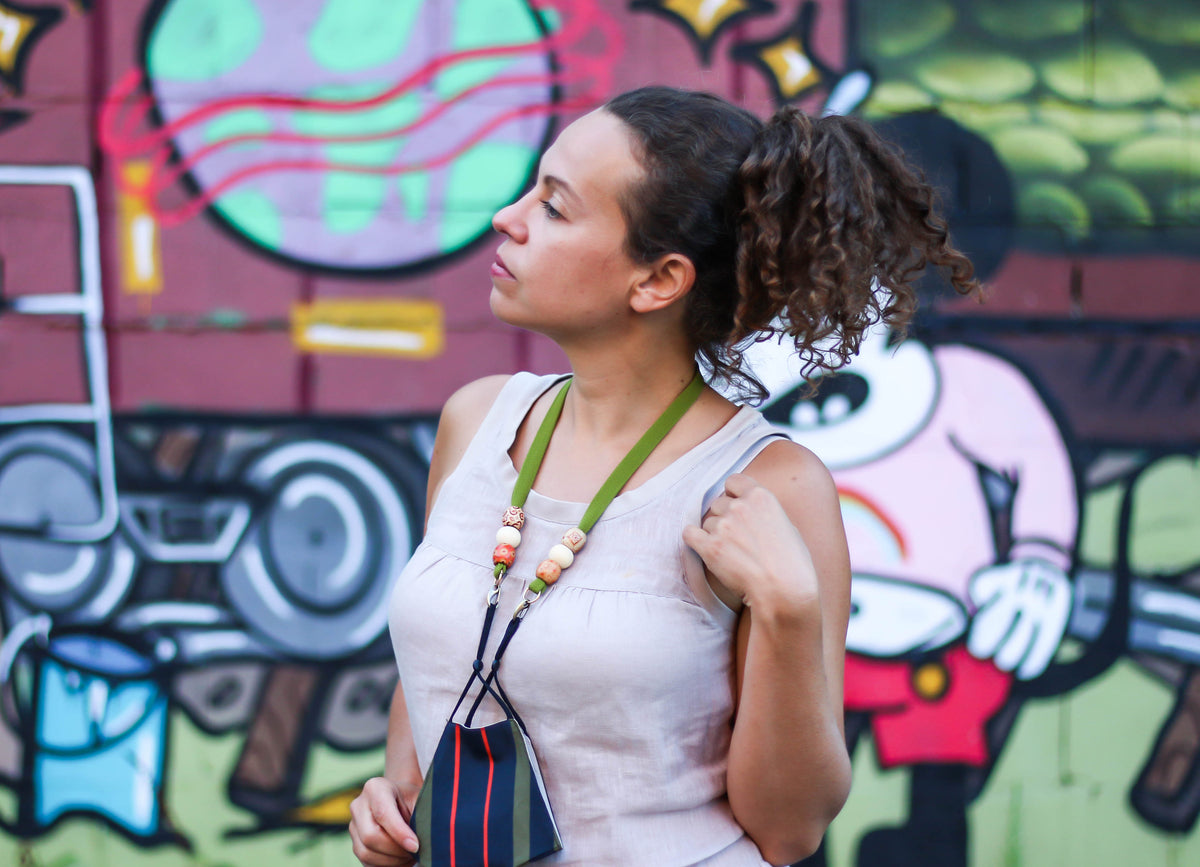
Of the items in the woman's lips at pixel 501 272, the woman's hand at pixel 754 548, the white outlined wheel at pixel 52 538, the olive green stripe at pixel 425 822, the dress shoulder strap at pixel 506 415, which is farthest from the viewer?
the white outlined wheel at pixel 52 538

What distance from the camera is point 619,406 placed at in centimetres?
146

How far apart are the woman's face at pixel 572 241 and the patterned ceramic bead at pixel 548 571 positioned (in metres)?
0.32

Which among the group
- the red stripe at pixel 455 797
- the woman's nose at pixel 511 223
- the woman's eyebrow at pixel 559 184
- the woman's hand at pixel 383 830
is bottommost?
the woman's hand at pixel 383 830

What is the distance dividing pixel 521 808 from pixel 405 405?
1863 millimetres

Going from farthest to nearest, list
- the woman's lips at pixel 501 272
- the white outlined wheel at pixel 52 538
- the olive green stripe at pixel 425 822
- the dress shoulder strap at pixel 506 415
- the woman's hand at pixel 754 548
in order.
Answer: the white outlined wheel at pixel 52 538 → the dress shoulder strap at pixel 506 415 → the woman's lips at pixel 501 272 → the olive green stripe at pixel 425 822 → the woman's hand at pixel 754 548

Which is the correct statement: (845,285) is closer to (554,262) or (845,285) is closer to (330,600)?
(554,262)

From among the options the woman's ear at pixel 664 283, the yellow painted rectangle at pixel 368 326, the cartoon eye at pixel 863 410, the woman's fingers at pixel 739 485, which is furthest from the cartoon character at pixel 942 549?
the woman's fingers at pixel 739 485

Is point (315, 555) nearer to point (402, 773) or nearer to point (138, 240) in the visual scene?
point (138, 240)

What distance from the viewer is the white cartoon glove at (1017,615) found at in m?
2.96

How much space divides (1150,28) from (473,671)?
291 centimetres

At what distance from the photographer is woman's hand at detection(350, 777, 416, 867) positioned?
133 centimetres

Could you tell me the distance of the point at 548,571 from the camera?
130cm

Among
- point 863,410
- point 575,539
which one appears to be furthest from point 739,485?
point 863,410

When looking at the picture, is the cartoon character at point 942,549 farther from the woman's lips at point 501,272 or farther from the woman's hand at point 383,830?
the woman's hand at point 383,830
